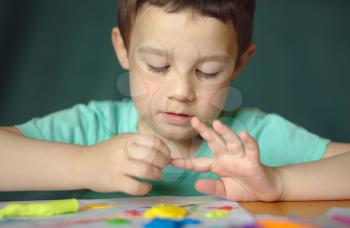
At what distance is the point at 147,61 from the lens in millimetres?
622

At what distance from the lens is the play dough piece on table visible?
0.48 metres

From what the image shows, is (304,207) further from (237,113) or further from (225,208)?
(237,113)

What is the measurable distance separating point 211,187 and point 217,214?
0.24ft

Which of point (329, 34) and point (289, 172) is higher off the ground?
point (329, 34)

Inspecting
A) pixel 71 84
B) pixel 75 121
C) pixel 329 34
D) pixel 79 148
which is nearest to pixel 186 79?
pixel 79 148

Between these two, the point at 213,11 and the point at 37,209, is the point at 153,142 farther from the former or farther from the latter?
the point at 213,11

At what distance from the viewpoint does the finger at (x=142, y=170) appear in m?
0.53

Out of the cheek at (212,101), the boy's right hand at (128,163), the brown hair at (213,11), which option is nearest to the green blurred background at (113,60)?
the brown hair at (213,11)

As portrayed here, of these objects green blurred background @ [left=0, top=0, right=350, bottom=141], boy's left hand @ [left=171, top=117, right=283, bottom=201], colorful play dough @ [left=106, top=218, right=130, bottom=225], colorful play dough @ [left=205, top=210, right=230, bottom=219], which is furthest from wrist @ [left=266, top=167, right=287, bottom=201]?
green blurred background @ [left=0, top=0, right=350, bottom=141]

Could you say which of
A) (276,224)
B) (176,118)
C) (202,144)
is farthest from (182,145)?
(276,224)

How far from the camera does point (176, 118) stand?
2.21 ft

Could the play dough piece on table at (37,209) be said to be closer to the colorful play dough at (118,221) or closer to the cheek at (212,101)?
the colorful play dough at (118,221)

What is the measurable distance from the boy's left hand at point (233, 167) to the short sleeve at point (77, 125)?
0.36 metres

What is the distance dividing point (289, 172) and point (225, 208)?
5.1 inches
